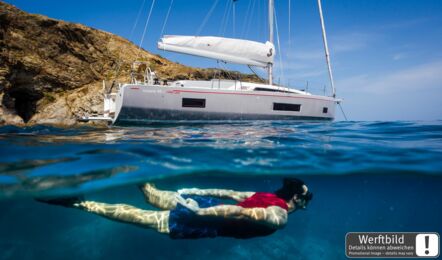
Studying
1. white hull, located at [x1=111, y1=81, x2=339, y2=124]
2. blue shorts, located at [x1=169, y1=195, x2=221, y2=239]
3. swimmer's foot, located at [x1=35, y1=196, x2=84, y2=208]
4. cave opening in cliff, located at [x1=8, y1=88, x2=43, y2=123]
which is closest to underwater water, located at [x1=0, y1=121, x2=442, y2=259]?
swimmer's foot, located at [x1=35, y1=196, x2=84, y2=208]

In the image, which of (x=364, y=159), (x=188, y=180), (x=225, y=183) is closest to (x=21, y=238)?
(x=188, y=180)

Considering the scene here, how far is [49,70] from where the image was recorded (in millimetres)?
26375

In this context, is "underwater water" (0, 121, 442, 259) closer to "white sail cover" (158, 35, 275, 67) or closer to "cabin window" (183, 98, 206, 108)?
"cabin window" (183, 98, 206, 108)

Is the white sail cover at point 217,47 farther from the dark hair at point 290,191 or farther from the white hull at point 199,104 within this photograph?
the dark hair at point 290,191

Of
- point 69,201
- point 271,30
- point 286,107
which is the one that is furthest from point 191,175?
point 271,30

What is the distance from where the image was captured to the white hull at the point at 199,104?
555 inches

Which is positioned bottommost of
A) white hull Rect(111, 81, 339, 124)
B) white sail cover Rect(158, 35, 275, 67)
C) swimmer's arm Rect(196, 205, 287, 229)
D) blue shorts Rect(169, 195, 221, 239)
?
blue shorts Rect(169, 195, 221, 239)

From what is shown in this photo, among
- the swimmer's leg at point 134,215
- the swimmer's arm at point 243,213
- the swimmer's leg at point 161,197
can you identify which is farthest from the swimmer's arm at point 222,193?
the swimmer's arm at point 243,213

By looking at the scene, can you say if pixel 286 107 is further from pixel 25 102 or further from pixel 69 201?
pixel 25 102

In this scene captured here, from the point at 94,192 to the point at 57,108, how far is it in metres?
21.6

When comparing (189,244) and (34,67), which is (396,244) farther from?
(34,67)

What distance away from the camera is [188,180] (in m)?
8.65

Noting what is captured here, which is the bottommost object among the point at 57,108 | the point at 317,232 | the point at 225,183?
the point at 317,232

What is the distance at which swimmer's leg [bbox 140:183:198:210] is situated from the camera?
6474 millimetres
